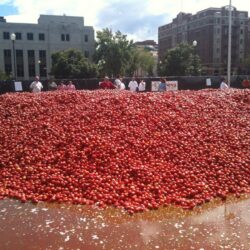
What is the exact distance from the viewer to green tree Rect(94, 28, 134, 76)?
227ft

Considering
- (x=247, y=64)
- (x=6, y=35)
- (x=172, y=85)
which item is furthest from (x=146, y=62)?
(x=172, y=85)

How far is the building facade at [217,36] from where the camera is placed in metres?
95.2

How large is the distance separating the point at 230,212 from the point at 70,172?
293cm

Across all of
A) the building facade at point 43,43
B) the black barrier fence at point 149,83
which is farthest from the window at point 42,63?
the black barrier fence at point 149,83

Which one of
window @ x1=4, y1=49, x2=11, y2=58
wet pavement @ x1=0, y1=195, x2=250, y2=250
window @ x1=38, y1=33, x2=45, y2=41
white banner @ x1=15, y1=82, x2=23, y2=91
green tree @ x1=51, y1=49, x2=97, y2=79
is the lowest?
wet pavement @ x1=0, y1=195, x2=250, y2=250

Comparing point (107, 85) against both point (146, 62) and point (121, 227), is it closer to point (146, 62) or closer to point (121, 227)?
point (121, 227)

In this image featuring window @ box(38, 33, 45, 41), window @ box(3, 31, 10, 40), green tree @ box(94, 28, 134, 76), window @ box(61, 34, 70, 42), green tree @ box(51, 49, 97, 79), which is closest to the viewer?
green tree @ box(51, 49, 97, 79)

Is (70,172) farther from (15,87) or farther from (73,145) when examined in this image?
(15,87)

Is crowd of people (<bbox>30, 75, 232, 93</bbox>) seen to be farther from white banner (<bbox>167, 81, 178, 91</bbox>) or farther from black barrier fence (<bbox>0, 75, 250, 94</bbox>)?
white banner (<bbox>167, 81, 178, 91</bbox>)

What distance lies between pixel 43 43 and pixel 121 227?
84645 millimetres

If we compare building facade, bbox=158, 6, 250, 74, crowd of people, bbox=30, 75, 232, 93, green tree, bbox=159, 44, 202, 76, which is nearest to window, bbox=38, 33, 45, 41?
building facade, bbox=158, 6, 250, 74

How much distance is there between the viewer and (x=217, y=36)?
9556 centimetres

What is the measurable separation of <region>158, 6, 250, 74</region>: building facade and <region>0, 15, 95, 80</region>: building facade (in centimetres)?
2099

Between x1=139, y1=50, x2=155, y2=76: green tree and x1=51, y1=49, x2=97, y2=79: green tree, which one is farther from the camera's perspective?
x1=139, y1=50, x2=155, y2=76: green tree
